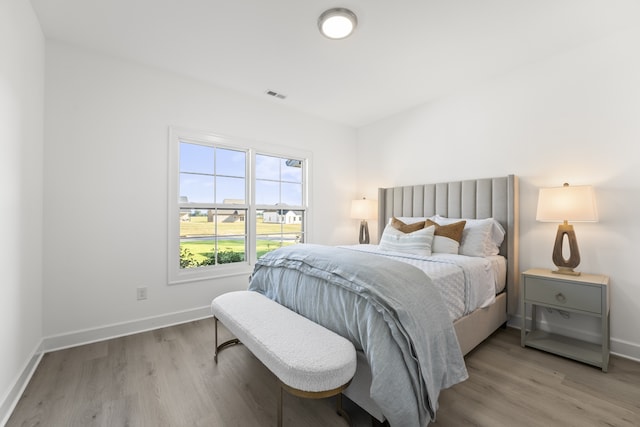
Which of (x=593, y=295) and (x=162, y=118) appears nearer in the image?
(x=593, y=295)

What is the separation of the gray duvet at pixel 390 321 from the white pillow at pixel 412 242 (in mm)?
969

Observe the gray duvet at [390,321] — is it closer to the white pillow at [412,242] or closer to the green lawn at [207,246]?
the white pillow at [412,242]

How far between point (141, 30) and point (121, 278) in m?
2.11

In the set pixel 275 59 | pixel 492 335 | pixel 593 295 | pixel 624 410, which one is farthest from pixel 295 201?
pixel 624 410

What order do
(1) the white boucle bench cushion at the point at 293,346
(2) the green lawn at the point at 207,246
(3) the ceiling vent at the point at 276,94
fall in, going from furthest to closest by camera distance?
(3) the ceiling vent at the point at 276,94, (2) the green lawn at the point at 207,246, (1) the white boucle bench cushion at the point at 293,346

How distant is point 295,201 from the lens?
3.94m

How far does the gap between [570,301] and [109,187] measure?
154 inches

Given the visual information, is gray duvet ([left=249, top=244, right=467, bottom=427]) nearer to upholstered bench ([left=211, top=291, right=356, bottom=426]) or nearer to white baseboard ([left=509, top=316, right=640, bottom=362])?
upholstered bench ([left=211, top=291, right=356, bottom=426])

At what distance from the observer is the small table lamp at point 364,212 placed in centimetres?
409

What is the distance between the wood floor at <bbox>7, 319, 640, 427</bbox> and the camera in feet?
4.99

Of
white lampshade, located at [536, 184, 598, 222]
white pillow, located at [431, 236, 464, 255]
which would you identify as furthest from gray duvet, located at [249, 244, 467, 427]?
white lampshade, located at [536, 184, 598, 222]

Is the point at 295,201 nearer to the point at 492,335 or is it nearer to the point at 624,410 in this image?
the point at 492,335

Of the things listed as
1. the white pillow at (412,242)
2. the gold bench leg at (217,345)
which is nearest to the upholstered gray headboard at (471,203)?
the white pillow at (412,242)

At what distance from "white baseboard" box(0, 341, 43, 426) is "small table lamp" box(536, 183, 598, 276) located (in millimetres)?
3753
